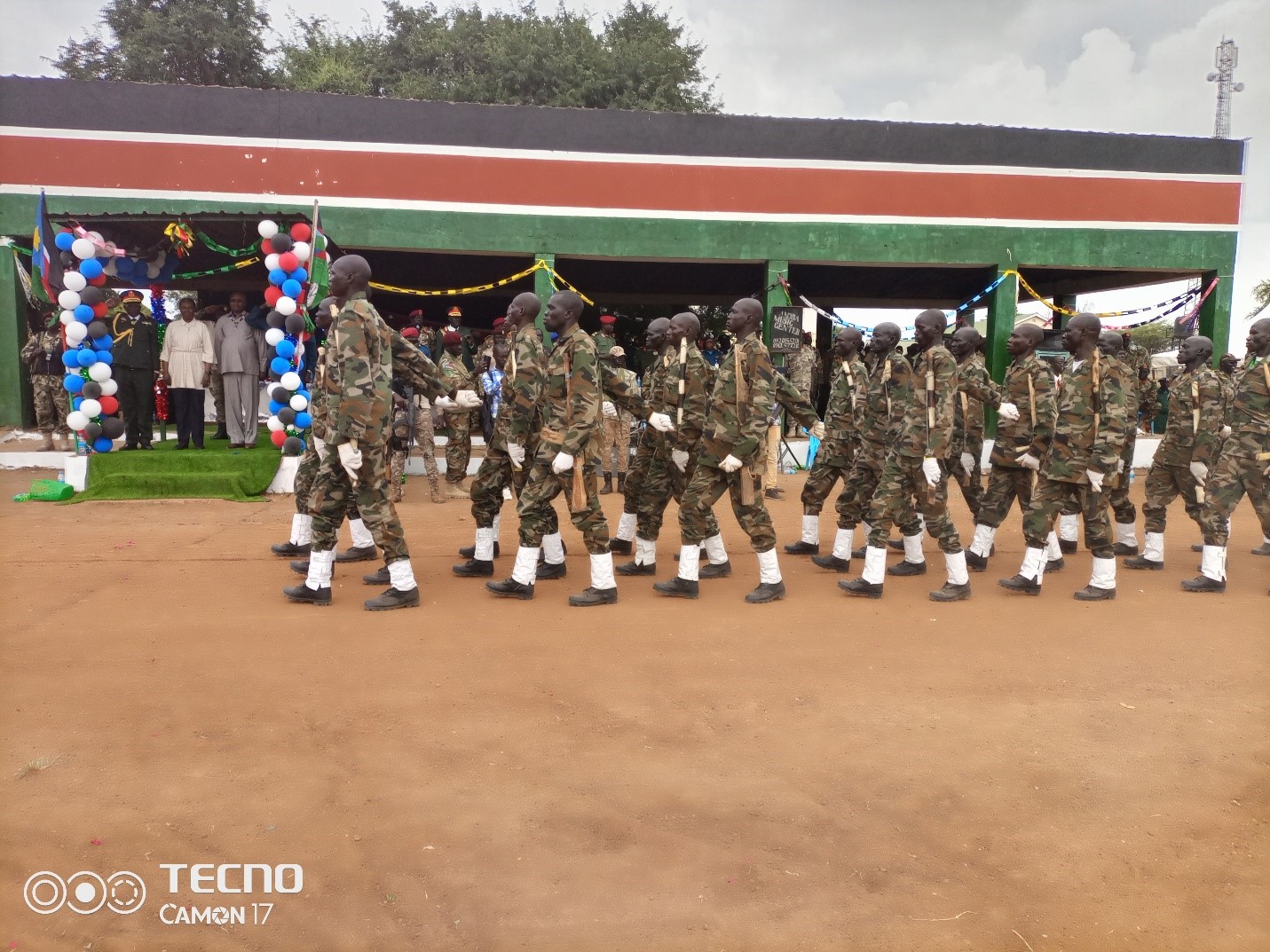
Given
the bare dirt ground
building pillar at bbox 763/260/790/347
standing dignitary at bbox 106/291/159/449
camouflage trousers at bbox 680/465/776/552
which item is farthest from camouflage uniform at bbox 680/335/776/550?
standing dignitary at bbox 106/291/159/449

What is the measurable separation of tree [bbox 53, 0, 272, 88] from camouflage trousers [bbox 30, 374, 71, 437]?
17.8 metres

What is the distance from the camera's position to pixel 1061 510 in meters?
6.46

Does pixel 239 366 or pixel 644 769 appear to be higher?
pixel 239 366

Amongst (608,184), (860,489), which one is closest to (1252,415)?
(860,489)

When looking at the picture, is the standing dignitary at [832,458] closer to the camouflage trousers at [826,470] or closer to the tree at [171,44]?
the camouflage trousers at [826,470]

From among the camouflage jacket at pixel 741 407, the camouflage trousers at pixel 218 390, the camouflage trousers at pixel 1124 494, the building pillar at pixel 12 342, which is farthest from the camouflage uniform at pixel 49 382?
the camouflage trousers at pixel 1124 494

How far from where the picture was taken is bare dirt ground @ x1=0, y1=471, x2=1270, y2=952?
2646mm

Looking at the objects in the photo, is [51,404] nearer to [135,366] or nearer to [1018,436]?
[135,366]

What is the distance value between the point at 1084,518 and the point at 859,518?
171cm

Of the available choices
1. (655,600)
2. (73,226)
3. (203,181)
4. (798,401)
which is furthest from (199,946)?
(203,181)

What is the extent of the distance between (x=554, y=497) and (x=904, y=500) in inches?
101

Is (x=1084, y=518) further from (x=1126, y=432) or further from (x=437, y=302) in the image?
(x=437, y=302)

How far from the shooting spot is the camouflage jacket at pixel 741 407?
603 centimetres

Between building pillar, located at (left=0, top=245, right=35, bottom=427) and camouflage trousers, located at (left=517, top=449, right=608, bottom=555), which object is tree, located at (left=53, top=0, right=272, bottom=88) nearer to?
building pillar, located at (left=0, top=245, right=35, bottom=427)
